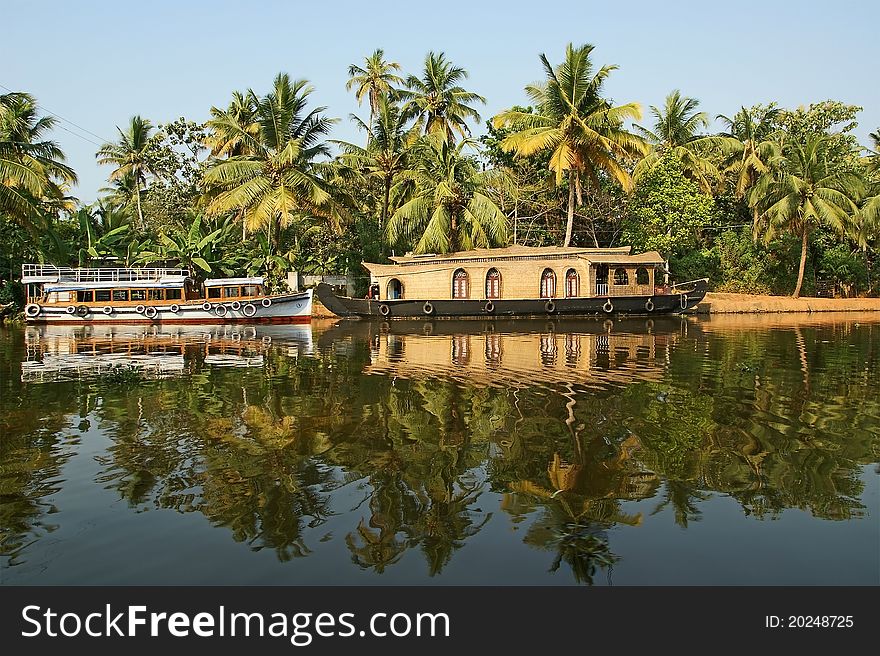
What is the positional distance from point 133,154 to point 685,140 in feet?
100.0

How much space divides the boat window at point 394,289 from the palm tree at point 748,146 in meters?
18.5

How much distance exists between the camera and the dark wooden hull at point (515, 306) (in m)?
28.5

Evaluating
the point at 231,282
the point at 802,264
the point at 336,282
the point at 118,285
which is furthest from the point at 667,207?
the point at 118,285

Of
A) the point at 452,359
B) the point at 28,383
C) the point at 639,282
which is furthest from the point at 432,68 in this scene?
the point at 28,383

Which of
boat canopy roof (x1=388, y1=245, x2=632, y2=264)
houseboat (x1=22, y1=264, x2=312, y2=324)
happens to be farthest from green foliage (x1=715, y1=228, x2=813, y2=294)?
houseboat (x1=22, y1=264, x2=312, y2=324)

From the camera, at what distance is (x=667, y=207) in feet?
112

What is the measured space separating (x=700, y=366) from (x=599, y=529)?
370 inches

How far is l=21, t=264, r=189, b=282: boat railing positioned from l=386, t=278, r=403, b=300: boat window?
930cm

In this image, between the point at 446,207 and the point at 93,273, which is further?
the point at 446,207

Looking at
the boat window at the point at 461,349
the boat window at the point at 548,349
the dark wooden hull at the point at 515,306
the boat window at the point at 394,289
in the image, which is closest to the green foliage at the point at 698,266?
the dark wooden hull at the point at 515,306

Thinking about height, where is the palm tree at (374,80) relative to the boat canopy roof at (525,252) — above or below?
above

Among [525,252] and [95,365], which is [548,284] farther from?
[95,365]

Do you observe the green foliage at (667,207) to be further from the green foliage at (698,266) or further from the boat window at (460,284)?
the boat window at (460,284)

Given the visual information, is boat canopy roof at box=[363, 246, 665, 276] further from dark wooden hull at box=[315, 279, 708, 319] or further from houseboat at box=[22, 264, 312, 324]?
houseboat at box=[22, 264, 312, 324]
